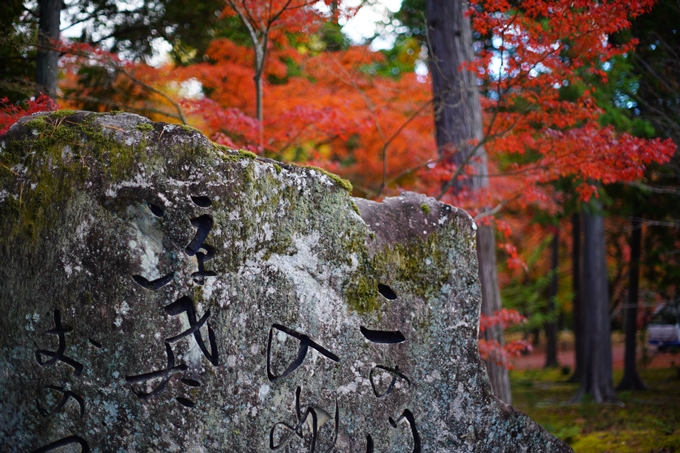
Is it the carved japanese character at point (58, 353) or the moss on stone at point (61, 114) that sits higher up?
the moss on stone at point (61, 114)

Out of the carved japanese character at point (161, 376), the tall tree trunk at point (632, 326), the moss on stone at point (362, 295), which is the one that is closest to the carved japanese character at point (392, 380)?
the moss on stone at point (362, 295)

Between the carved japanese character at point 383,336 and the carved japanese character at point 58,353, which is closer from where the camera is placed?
the carved japanese character at point 58,353

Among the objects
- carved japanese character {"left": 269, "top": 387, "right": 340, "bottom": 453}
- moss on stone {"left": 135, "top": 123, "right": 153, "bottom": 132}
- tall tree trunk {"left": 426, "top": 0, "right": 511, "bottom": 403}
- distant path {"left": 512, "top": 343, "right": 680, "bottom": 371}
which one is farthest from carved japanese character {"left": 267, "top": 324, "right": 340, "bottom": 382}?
distant path {"left": 512, "top": 343, "right": 680, "bottom": 371}

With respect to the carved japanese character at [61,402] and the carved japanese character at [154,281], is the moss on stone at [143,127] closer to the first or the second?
the carved japanese character at [154,281]

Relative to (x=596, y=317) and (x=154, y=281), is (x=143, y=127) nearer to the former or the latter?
(x=154, y=281)

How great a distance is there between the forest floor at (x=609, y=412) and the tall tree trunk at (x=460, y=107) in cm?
151

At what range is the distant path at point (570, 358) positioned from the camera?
15.6 metres

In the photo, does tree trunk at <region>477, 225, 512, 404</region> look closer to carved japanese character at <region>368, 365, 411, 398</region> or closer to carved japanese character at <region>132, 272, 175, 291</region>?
carved japanese character at <region>368, 365, 411, 398</region>

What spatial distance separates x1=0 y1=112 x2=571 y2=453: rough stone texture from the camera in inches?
134

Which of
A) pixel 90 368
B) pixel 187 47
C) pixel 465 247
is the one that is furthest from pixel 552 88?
pixel 187 47

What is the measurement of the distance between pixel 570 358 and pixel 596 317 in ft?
32.2

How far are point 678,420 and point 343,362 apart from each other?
7254mm

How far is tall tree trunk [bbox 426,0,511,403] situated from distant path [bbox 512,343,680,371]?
9195 millimetres

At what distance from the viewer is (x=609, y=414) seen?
30.7 feet
